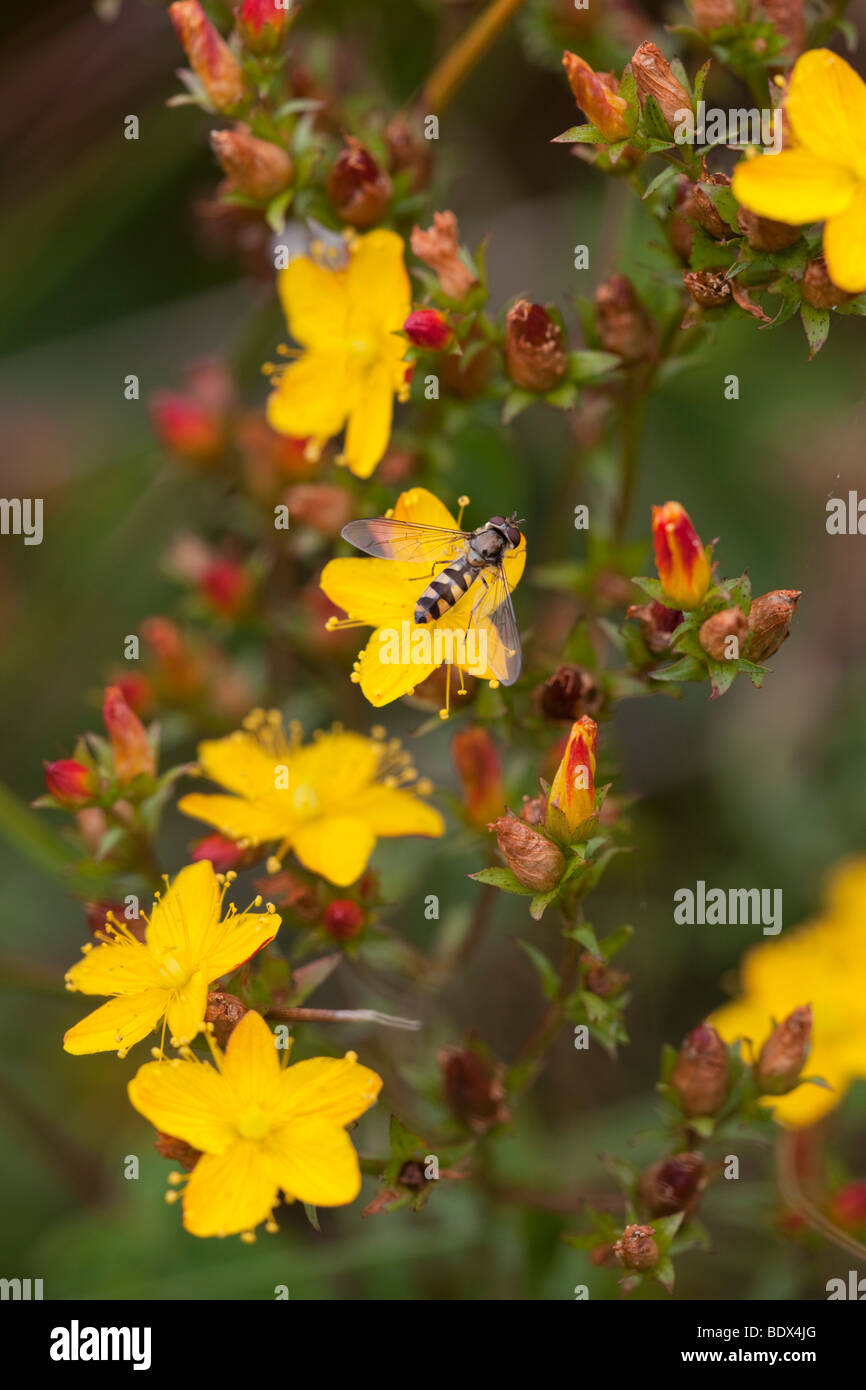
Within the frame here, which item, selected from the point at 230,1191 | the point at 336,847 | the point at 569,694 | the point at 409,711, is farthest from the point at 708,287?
the point at 409,711

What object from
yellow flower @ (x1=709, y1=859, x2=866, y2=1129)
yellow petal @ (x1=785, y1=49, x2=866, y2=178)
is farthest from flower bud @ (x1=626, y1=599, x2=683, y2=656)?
yellow flower @ (x1=709, y1=859, x2=866, y2=1129)

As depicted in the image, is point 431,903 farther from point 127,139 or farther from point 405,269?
point 127,139

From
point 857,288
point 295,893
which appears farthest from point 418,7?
point 295,893

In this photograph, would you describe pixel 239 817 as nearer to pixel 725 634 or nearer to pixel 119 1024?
pixel 119 1024

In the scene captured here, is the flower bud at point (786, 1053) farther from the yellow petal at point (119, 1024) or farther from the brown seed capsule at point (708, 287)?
the brown seed capsule at point (708, 287)

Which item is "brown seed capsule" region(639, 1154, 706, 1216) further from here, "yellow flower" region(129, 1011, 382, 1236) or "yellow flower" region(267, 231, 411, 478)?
"yellow flower" region(267, 231, 411, 478)

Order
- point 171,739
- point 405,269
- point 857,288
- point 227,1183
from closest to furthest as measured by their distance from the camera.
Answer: point 857,288 < point 227,1183 < point 405,269 < point 171,739
